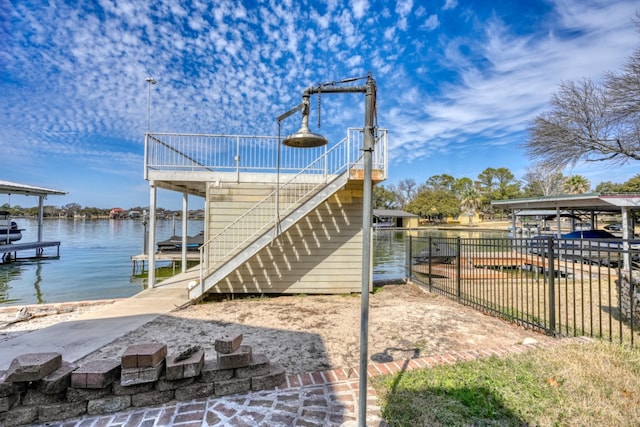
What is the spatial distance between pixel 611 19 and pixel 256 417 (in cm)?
1511

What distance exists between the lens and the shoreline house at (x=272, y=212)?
285 inches

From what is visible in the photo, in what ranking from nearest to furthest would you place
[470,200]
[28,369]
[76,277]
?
[28,369]
[76,277]
[470,200]

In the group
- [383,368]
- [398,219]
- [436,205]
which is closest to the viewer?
[383,368]

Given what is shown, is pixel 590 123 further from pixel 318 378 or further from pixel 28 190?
pixel 28 190

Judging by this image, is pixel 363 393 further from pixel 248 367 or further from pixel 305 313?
pixel 305 313

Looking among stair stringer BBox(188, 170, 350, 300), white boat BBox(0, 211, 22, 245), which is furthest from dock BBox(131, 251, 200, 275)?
white boat BBox(0, 211, 22, 245)

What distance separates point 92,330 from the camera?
4.66 meters

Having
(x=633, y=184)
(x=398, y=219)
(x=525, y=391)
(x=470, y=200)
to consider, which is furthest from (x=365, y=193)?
(x=633, y=184)

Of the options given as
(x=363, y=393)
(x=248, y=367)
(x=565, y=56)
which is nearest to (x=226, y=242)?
(x=248, y=367)

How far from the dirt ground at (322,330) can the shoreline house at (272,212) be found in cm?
80

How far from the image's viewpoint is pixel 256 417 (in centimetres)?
231

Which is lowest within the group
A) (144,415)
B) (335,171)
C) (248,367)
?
(144,415)

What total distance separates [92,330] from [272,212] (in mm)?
3968

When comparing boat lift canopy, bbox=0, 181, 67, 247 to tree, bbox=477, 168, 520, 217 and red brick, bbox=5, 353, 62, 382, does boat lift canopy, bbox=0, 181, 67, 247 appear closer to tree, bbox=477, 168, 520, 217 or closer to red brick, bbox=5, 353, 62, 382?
red brick, bbox=5, 353, 62, 382
